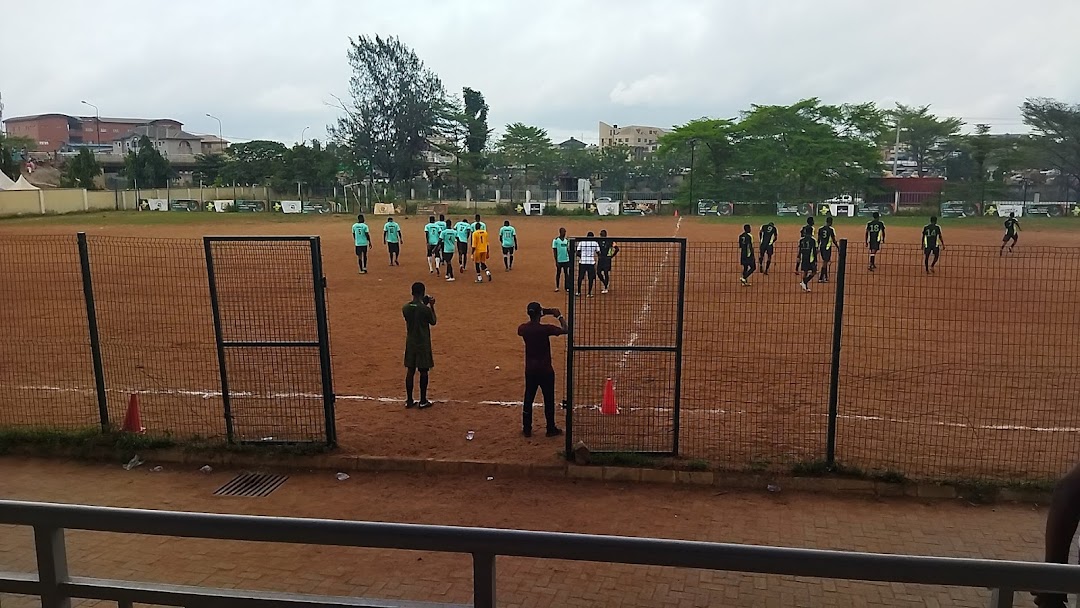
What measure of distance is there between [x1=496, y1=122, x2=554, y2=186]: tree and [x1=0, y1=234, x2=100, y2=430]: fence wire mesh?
53.8 metres

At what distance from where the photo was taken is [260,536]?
2320 millimetres

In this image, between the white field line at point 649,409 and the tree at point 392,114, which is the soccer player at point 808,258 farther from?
the tree at point 392,114

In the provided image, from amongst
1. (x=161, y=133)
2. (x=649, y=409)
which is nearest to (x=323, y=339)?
(x=649, y=409)

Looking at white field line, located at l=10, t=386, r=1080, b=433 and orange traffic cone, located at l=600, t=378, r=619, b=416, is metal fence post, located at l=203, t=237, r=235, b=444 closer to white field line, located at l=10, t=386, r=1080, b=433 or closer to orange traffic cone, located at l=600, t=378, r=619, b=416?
white field line, located at l=10, t=386, r=1080, b=433

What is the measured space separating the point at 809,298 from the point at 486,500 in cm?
1364

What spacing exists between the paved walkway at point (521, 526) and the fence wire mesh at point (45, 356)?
A: 1.47m

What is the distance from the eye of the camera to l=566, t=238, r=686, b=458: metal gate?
761 centimetres

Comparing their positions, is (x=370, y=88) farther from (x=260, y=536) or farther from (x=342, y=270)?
(x=260, y=536)

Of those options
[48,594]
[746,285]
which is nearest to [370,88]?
[746,285]

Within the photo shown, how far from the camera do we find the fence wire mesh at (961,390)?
→ 309 inches

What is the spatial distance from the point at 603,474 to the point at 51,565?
5412mm

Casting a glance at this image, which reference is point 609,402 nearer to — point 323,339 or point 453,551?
point 323,339

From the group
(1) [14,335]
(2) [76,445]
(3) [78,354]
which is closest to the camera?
(2) [76,445]

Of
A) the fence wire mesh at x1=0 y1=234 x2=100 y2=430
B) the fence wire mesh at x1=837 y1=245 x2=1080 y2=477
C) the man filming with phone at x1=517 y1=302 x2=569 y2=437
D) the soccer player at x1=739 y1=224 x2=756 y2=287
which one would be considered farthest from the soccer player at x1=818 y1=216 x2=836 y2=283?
the fence wire mesh at x1=0 y1=234 x2=100 y2=430
